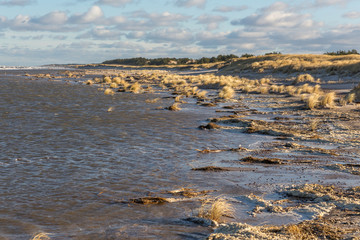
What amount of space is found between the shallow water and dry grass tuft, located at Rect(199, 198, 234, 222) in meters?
0.21

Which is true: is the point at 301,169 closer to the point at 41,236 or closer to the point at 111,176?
the point at 111,176

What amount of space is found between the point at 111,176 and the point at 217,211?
3.24 m

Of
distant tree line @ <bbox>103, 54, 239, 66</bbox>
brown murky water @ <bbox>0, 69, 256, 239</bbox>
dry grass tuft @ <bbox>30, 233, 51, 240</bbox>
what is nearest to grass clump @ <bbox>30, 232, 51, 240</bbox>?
dry grass tuft @ <bbox>30, 233, 51, 240</bbox>

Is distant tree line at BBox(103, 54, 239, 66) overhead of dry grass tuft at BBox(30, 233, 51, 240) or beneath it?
overhead

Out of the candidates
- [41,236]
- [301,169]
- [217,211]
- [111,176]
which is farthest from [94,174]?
[301,169]

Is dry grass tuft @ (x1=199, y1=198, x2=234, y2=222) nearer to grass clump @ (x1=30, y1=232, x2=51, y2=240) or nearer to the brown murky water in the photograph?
the brown murky water

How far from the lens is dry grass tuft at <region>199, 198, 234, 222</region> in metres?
5.98

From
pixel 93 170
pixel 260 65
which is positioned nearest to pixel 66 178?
pixel 93 170

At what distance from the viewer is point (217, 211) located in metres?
5.98

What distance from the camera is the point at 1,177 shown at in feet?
26.5

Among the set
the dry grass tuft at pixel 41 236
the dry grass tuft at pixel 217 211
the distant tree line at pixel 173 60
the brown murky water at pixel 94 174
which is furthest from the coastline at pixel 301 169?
the distant tree line at pixel 173 60

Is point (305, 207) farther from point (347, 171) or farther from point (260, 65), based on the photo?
point (260, 65)

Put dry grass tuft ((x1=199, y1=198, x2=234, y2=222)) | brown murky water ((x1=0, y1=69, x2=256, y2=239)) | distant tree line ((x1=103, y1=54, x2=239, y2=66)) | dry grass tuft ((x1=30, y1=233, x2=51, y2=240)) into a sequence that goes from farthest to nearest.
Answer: distant tree line ((x1=103, y1=54, x2=239, y2=66)) → dry grass tuft ((x1=199, y1=198, x2=234, y2=222)) → brown murky water ((x1=0, y1=69, x2=256, y2=239)) → dry grass tuft ((x1=30, y1=233, x2=51, y2=240))

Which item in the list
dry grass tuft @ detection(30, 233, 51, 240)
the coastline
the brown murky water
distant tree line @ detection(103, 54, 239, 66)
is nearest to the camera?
dry grass tuft @ detection(30, 233, 51, 240)
